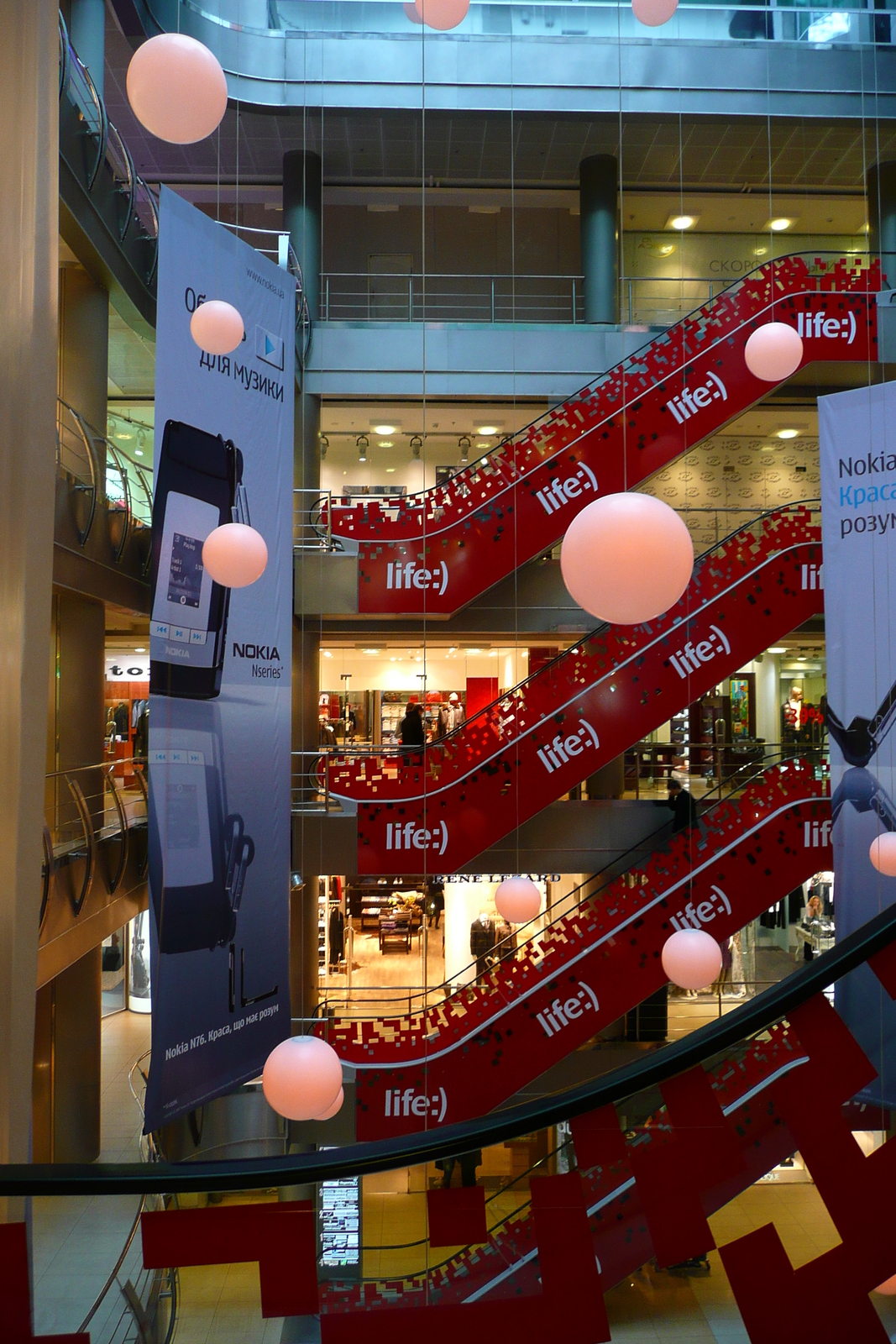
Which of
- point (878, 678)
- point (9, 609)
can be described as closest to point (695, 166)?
point (878, 678)

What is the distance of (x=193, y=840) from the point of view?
22.1 ft

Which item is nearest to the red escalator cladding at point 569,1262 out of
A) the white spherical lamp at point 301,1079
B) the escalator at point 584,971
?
the white spherical lamp at point 301,1079

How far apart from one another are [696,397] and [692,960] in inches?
227

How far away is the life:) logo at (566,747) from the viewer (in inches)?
355

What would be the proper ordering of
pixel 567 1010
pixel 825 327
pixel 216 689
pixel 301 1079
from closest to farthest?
1. pixel 301 1079
2. pixel 216 689
3. pixel 567 1010
4. pixel 825 327

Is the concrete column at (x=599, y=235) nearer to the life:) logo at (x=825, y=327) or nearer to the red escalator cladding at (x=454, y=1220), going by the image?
the life:) logo at (x=825, y=327)

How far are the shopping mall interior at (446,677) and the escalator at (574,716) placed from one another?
0.04m

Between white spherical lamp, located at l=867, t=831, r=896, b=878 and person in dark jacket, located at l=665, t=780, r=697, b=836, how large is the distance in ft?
14.4

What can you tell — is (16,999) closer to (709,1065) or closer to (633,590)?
(709,1065)

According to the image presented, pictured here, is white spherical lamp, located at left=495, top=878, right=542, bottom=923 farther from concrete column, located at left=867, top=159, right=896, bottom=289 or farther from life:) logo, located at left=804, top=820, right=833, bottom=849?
concrete column, located at left=867, top=159, right=896, bottom=289

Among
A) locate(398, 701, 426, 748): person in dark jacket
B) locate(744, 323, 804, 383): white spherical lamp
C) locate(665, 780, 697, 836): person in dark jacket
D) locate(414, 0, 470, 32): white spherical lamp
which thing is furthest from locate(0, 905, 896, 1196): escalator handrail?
locate(398, 701, 426, 748): person in dark jacket

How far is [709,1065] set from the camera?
1.73 m

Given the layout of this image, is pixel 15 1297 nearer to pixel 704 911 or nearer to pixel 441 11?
pixel 441 11

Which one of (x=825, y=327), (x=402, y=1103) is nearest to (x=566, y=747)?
(x=402, y=1103)
